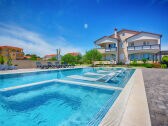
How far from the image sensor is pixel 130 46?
29516mm

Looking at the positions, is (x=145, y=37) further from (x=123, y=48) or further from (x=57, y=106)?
(x=57, y=106)

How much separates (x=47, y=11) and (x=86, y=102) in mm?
18102

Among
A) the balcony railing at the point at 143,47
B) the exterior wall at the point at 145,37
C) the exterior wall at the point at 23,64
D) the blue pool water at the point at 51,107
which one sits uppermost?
the exterior wall at the point at 145,37

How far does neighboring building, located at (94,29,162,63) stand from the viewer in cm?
2689

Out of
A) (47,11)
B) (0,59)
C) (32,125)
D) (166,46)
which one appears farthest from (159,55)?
(0,59)

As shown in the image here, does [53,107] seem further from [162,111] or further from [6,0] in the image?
[6,0]

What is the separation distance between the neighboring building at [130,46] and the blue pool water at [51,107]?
2494 cm

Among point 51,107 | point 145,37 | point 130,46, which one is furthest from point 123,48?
point 51,107

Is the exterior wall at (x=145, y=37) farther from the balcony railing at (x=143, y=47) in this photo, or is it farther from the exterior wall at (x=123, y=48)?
the exterior wall at (x=123, y=48)

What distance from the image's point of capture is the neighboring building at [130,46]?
26.9m

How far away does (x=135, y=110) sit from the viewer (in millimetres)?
3434

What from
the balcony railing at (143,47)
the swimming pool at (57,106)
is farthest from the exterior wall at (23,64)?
the balcony railing at (143,47)

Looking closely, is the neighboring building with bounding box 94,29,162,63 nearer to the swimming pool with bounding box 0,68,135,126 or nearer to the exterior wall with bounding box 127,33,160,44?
the exterior wall with bounding box 127,33,160,44

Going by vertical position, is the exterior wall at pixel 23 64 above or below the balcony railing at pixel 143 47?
below
